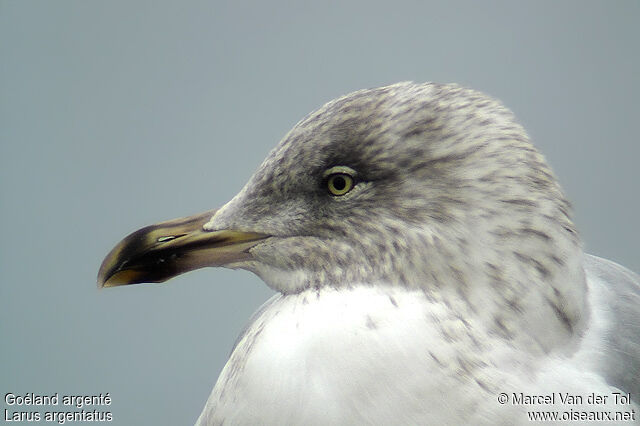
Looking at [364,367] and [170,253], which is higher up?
[170,253]

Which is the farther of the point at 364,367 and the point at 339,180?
the point at 339,180

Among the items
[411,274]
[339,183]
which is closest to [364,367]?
[411,274]

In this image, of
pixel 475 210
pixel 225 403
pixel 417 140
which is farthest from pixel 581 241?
pixel 225 403

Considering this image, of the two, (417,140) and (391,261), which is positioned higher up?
(417,140)

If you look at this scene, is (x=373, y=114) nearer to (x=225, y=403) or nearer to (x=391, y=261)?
(x=391, y=261)

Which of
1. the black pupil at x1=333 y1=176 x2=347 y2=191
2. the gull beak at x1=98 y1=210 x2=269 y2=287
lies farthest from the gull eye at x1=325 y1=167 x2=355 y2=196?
the gull beak at x1=98 y1=210 x2=269 y2=287

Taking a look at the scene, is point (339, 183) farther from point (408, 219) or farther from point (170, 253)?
point (170, 253)

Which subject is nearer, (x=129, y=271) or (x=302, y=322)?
(x=302, y=322)
